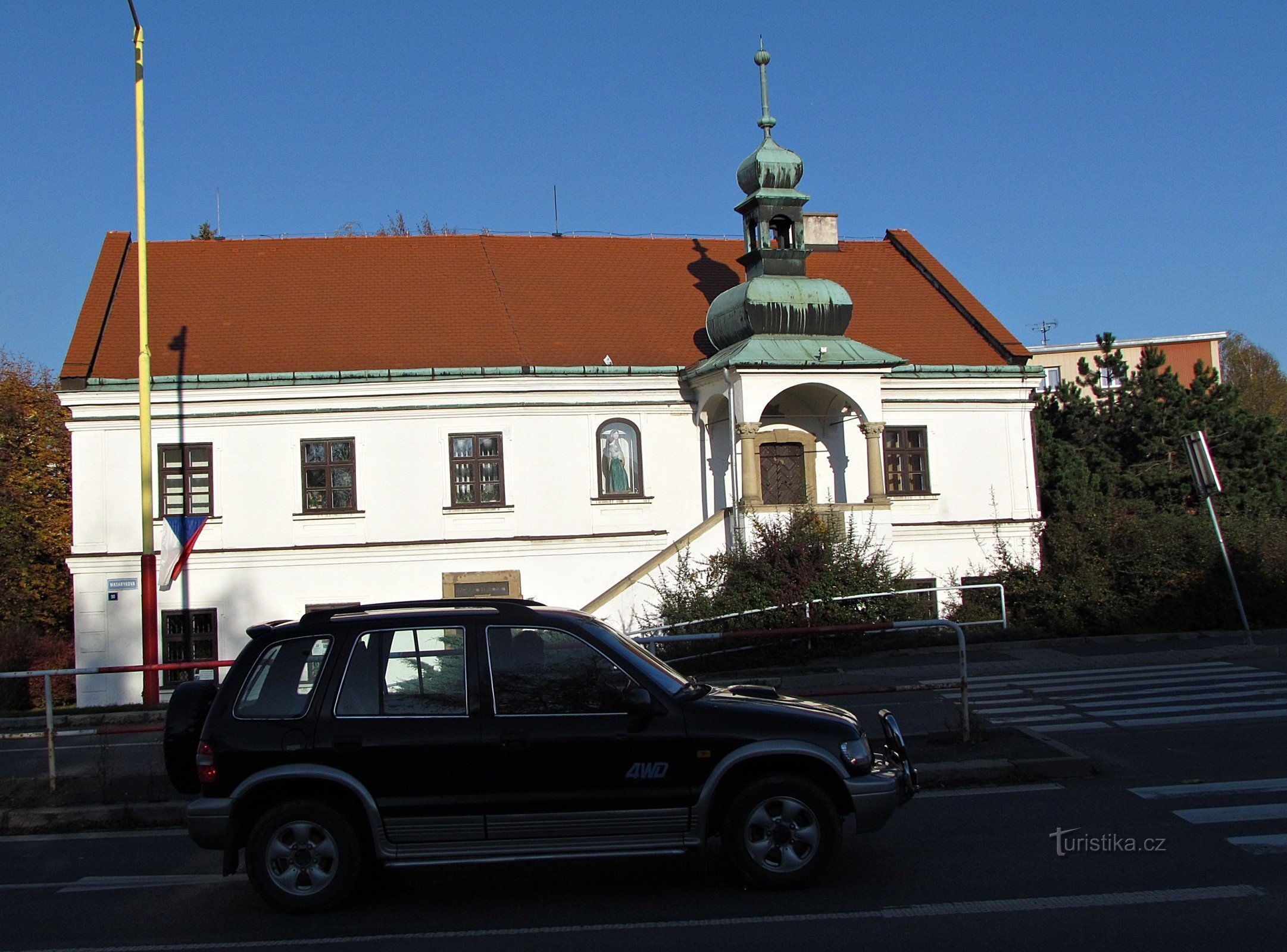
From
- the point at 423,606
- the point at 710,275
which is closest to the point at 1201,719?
the point at 423,606

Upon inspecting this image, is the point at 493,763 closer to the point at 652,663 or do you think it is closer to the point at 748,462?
the point at 652,663

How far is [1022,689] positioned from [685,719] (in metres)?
9.49

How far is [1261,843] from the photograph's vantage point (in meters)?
7.62

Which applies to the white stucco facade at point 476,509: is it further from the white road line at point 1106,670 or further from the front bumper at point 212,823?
the front bumper at point 212,823

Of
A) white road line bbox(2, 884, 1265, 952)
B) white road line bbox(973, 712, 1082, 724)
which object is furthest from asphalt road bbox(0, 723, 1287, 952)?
white road line bbox(973, 712, 1082, 724)

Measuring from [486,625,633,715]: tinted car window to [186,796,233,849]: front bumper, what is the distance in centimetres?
168

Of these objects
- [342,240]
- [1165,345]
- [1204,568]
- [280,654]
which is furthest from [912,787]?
[1165,345]

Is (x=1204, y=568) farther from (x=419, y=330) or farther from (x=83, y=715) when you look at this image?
(x=83, y=715)

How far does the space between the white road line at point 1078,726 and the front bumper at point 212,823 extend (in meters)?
8.26

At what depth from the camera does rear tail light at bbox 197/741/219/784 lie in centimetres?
703

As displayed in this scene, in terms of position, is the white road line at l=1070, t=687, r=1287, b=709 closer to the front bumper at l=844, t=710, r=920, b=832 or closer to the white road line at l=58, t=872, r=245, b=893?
the front bumper at l=844, t=710, r=920, b=832

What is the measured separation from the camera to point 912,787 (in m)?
7.43

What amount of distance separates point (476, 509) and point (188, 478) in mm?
5838

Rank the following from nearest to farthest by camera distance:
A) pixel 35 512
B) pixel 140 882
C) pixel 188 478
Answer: pixel 140 882 < pixel 188 478 < pixel 35 512
